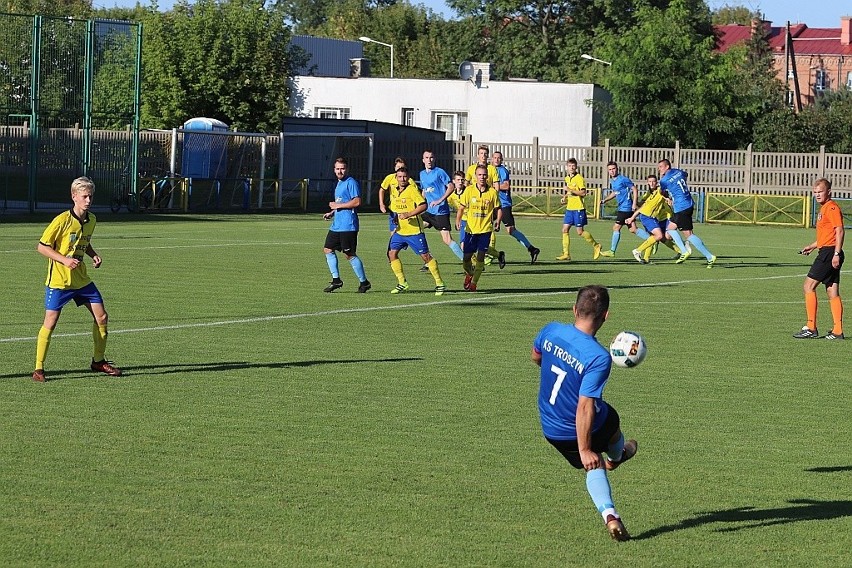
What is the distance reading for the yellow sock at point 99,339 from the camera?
12.4 metres

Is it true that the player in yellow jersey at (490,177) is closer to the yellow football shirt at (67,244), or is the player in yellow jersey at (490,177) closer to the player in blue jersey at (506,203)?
the player in blue jersey at (506,203)

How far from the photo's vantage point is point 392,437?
10.1 meters

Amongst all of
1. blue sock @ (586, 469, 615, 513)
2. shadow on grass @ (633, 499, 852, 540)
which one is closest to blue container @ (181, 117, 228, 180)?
shadow on grass @ (633, 499, 852, 540)

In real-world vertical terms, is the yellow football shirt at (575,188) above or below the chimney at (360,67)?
below

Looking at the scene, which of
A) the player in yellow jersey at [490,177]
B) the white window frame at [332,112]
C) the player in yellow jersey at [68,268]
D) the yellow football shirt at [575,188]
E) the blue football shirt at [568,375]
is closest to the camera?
the blue football shirt at [568,375]

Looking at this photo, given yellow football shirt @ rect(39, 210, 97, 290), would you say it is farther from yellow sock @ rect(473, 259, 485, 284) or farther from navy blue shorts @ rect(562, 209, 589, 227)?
navy blue shorts @ rect(562, 209, 589, 227)

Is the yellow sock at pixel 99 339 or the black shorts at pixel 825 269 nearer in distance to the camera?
the yellow sock at pixel 99 339

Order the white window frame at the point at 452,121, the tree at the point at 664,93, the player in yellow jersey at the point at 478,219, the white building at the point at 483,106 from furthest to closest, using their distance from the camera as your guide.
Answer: the white window frame at the point at 452,121, the white building at the point at 483,106, the tree at the point at 664,93, the player in yellow jersey at the point at 478,219

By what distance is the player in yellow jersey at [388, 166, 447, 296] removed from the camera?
811 inches

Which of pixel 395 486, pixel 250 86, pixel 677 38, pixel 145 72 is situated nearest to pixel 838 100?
pixel 677 38

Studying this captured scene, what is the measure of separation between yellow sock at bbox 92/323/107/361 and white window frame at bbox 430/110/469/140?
2032 inches

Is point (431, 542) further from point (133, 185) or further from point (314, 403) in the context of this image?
point (133, 185)

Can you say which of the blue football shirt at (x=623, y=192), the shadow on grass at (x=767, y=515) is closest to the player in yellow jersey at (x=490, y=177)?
the blue football shirt at (x=623, y=192)

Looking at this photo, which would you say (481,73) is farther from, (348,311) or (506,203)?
(348,311)
